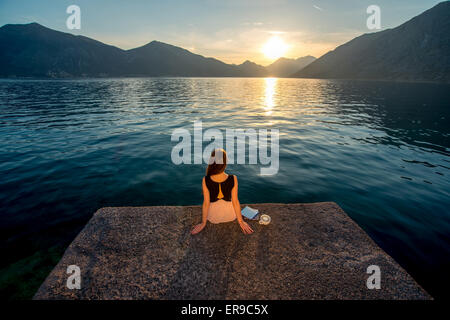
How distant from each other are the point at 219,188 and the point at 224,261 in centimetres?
154

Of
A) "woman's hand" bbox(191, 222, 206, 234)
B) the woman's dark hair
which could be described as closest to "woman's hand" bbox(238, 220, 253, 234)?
"woman's hand" bbox(191, 222, 206, 234)

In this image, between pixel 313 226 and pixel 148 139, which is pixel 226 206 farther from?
pixel 148 139

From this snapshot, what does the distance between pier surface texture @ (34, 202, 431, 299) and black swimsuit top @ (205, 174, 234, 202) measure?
3.26ft

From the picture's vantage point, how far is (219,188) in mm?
4723

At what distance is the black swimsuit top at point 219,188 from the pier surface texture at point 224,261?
0.99 m

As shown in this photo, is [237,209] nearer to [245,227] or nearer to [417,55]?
[245,227]

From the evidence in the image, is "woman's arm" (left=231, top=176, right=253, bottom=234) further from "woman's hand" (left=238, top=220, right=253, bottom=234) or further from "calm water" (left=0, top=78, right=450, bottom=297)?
"calm water" (left=0, top=78, right=450, bottom=297)

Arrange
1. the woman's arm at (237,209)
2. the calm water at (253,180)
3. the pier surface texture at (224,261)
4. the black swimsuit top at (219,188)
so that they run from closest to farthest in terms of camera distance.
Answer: the pier surface texture at (224,261) < the black swimsuit top at (219,188) < the woman's arm at (237,209) < the calm water at (253,180)

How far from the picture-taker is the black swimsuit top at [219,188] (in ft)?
15.3

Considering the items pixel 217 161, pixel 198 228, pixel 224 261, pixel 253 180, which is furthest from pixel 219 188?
pixel 253 180

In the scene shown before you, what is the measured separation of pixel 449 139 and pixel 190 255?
71.3ft

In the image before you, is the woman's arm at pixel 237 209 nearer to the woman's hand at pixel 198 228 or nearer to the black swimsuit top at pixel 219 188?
the black swimsuit top at pixel 219 188

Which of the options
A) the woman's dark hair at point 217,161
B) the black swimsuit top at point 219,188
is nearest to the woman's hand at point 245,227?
the black swimsuit top at point 219,188
